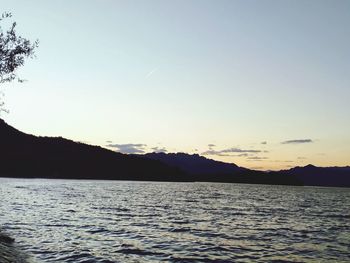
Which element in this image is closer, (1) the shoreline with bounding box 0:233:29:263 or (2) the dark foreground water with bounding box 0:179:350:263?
(1) the shoreline with bounding box 0:233:29:263

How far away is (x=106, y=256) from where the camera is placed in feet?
104

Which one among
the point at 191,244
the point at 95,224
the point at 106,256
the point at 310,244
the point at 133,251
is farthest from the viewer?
the point at 95,224

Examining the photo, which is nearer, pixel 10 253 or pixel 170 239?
pixel 10 253

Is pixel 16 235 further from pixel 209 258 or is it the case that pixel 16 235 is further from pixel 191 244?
pixel 209 258

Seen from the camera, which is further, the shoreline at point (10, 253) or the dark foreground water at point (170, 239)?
the dark foreground water at point (170, 239)

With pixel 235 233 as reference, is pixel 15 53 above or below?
above

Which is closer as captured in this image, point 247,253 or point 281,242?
point 247,253

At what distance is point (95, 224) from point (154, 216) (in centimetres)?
1469

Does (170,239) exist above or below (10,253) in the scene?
below

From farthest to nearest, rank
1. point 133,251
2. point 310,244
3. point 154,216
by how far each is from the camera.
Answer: point 154,216, point 310,244, point 133,251

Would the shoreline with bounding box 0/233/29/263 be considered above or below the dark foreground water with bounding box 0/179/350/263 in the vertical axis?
above

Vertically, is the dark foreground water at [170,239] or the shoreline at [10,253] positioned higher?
the shoreline at [10,253]

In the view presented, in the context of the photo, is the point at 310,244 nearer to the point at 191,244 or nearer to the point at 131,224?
the point at 191,244

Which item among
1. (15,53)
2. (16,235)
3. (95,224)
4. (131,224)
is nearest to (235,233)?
(131,224)
